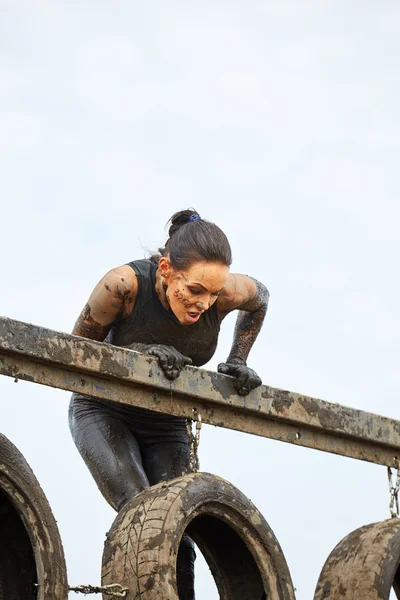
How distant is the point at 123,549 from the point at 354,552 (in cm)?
147

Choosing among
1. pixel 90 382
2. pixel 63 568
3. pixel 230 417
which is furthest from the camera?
pixel 230 417

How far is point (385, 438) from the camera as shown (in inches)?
316

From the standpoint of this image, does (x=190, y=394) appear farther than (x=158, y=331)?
No

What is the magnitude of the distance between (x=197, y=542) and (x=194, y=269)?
128 cm

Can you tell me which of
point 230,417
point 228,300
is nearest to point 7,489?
point 230,417

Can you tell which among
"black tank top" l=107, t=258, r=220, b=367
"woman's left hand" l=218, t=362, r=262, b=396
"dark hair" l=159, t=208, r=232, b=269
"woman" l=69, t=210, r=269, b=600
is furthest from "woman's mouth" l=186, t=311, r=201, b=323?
"woman's left hand" l=218, t=362, r=262, b=396

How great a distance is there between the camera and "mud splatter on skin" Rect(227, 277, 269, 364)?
817 centimetres

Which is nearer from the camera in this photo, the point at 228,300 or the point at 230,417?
the point at 230,417

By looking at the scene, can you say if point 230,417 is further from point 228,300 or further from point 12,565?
point 12,565

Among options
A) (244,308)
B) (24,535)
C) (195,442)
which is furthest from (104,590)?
(244,308)

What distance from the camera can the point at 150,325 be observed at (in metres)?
7.74

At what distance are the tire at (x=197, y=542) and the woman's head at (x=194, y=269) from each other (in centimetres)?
94

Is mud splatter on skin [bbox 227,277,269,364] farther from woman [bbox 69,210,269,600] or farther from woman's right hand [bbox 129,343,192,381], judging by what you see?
woman's right hand [bbox 129,343,192,381]

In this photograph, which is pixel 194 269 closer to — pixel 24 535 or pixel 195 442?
pixel 195 442
